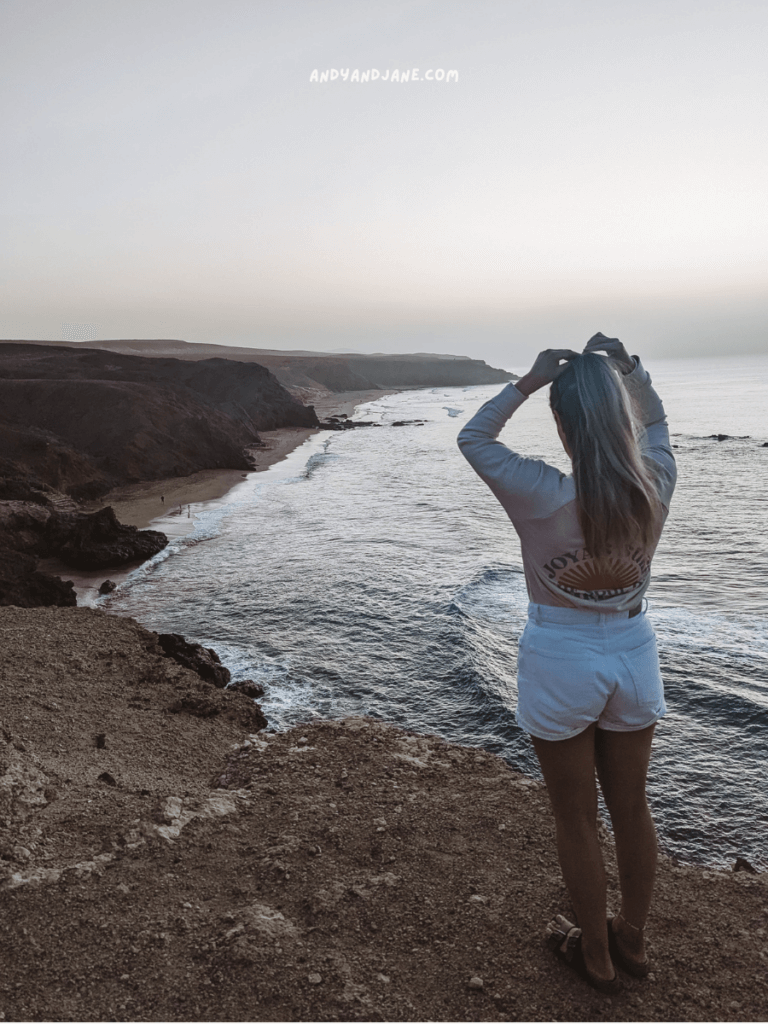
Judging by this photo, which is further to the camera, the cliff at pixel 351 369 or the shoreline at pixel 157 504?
the cliff at pixel 351 369

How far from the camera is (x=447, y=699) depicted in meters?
6.71

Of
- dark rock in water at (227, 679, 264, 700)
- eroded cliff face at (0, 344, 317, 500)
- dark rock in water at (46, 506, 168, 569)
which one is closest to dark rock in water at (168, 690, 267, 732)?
dark rock in water at (227, 679, 264, 700)

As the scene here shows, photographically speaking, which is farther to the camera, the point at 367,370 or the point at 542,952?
the point at 367,370

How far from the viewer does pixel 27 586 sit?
27.9ft

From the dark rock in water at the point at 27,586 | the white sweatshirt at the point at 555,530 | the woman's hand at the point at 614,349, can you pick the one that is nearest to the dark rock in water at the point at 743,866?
the white sweatshirt at the point at 555,530

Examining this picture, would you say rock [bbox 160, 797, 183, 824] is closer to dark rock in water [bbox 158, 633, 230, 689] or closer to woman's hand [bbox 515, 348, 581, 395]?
dark rock in water [bbox 158, 633, 230, 689]

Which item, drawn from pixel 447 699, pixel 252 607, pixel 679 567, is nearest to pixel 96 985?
pixel 447 699

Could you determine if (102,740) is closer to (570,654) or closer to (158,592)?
(570,654)

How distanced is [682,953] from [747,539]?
39.6 feet

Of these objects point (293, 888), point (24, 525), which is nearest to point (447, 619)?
point (293, 888)

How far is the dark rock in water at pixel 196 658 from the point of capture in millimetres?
6672

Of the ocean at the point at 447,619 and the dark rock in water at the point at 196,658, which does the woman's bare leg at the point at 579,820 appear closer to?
the ocean at the point at 447,619

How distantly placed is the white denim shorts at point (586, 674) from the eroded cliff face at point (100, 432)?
13.4 m

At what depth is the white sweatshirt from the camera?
2070 mm
